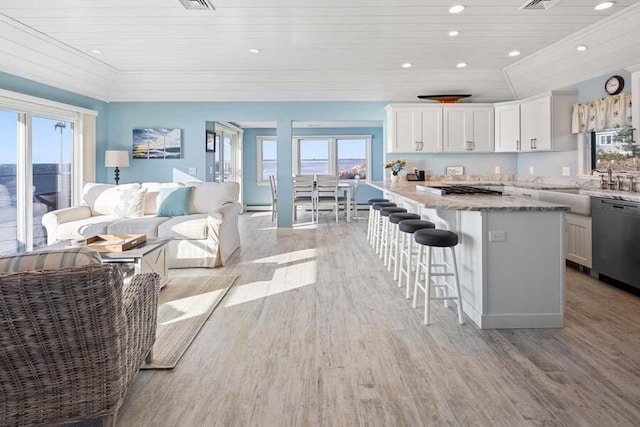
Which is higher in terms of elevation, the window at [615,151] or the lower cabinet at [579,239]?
the window at [615,151]

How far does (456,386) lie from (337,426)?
73cm

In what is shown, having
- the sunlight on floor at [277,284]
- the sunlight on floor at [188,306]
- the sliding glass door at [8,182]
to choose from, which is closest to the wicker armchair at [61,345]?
the sunlight on floor at [188,306]

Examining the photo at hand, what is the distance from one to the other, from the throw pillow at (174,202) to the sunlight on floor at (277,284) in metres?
1.50

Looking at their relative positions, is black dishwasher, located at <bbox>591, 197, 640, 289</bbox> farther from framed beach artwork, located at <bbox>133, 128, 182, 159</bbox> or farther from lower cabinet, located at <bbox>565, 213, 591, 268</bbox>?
framed beach artwork, located at <bbox>133, 128, 182, 159</bbox>

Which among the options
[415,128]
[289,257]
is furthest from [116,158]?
[415,128]

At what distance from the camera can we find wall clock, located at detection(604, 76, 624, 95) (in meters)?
4.87

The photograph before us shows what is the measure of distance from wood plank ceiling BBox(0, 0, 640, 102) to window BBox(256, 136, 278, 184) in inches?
167

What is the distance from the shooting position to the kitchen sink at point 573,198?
447cm

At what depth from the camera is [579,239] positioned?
4648mm

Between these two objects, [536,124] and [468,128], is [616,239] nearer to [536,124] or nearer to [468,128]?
[536,124]

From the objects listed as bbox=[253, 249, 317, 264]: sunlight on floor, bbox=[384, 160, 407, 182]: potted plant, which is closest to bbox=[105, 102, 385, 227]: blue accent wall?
bbox=[384, 160, 407, 182]: potted plant

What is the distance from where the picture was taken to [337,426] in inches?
76.1

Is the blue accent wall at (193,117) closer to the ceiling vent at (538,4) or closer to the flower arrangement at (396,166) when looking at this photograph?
the flower arrangement at (396,166)

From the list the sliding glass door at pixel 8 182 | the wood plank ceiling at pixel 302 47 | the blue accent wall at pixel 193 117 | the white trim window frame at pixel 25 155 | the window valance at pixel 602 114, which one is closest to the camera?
the wood plank ceiling at pixel 302 47
